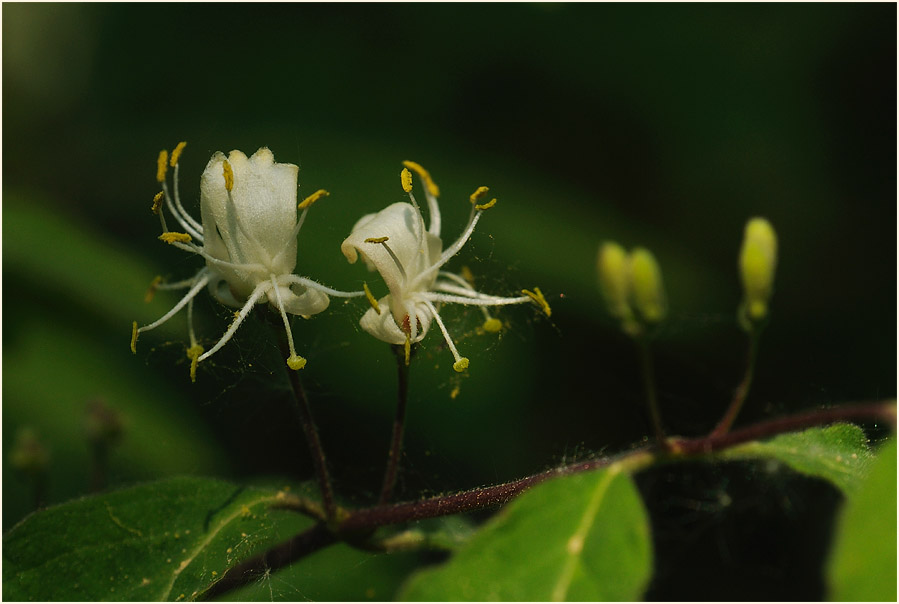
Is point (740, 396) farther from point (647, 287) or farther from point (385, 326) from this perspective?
point (385, 326)

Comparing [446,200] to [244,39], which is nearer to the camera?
[446,200]

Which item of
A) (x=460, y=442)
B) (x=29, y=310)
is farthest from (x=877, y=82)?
(x=29, y=310)

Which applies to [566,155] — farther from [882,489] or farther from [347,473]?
[882,489]

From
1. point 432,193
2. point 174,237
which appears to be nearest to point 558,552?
point 432,193

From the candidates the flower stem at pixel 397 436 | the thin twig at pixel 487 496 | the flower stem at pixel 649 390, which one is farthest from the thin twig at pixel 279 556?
the flower stem at pixel 649 390

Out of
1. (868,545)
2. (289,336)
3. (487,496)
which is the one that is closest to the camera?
(868,545)

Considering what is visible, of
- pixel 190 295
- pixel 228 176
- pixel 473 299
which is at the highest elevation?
pixel 228 176

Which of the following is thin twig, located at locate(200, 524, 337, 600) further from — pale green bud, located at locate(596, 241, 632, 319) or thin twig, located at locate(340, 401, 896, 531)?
pale green bud, located at locate(596, 241, 632, 319)

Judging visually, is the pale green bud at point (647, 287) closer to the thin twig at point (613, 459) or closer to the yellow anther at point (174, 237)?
the thin twig at point (613, 459)
